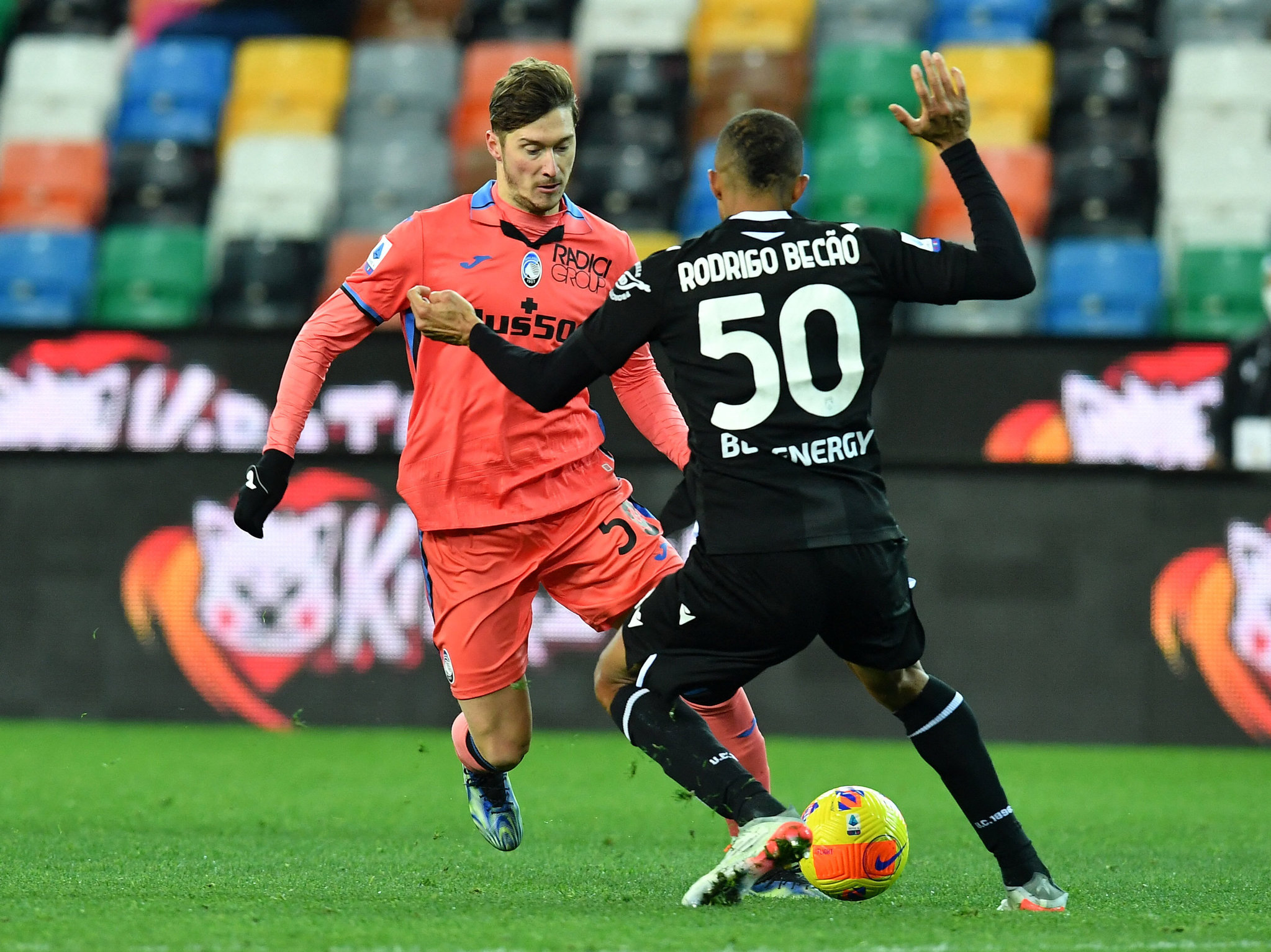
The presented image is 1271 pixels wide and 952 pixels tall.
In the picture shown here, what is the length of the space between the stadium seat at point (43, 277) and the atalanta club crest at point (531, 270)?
7374 millimetres

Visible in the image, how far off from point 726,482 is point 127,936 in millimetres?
1651

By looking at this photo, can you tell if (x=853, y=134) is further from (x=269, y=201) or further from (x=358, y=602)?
(x=358, y=602)

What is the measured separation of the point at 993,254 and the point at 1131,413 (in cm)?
559

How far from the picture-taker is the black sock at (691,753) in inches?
162

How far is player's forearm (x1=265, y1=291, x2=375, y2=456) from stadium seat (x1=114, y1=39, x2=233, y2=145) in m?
8.63

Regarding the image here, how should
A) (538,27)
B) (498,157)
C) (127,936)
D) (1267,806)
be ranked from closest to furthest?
(127,936) < (498,157) < (1267,806) < (538,27)

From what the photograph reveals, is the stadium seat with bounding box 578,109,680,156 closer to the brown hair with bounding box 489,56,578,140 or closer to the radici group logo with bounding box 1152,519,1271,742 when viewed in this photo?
the radici group logo with bounding box 1152,519,1271,742

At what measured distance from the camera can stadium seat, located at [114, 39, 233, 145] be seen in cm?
1338

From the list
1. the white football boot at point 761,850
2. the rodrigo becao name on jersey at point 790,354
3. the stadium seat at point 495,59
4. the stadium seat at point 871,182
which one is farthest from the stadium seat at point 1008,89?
the white football boot at point 761,850

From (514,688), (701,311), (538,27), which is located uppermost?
(538,27)

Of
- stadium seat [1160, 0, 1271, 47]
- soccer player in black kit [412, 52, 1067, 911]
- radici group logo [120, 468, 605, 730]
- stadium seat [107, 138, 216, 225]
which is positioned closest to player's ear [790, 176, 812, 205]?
soccer player in black kit [412, 52, 1067, 911]

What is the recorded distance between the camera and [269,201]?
12.8m

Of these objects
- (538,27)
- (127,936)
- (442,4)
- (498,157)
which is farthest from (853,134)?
(127,936)

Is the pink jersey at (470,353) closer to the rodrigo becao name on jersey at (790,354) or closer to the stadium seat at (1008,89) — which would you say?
the rodrigo becao name on jersey at (790,354)
